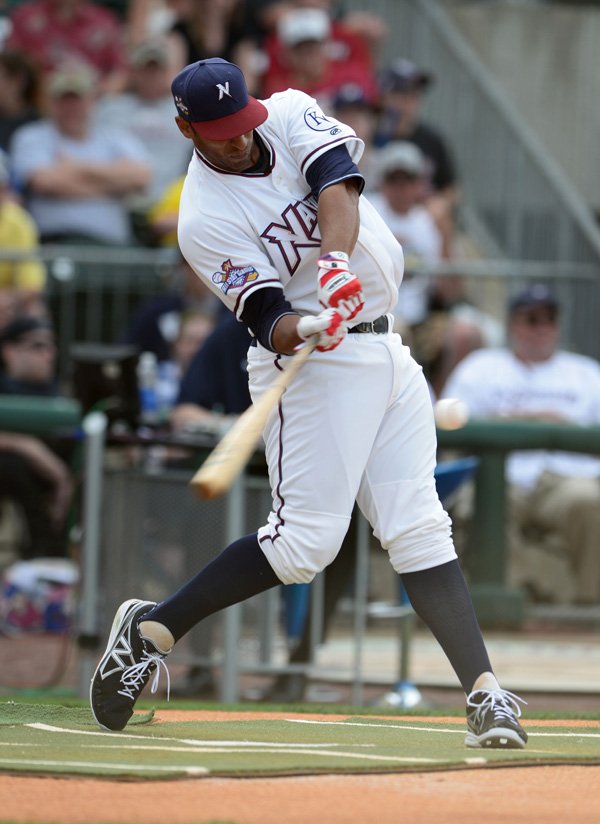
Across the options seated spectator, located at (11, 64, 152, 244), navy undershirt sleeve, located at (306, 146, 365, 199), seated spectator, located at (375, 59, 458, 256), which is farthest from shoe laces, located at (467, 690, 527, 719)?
A: seated spectator, located at (375, 59, 458, 256)

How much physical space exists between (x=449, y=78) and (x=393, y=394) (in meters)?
8.34

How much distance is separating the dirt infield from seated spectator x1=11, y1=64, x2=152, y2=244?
23.3ft

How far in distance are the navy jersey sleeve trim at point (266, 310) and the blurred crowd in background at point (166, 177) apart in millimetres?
2909

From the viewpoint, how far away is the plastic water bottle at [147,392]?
735 centimetres

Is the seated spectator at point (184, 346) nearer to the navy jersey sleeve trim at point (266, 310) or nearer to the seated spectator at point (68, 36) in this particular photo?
the seated spectator at point (68, 36)

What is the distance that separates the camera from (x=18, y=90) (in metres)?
11.4

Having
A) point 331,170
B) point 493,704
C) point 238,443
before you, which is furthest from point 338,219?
point 493,704

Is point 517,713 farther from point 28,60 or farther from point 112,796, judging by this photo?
point 28,60

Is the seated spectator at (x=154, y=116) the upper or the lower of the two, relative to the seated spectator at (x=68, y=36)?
lower

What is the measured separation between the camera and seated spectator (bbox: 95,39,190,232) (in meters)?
11.3

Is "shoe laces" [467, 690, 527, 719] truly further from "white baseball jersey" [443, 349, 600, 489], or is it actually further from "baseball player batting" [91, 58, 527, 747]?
"white baseball jersey" [443, 349, 600, 489]

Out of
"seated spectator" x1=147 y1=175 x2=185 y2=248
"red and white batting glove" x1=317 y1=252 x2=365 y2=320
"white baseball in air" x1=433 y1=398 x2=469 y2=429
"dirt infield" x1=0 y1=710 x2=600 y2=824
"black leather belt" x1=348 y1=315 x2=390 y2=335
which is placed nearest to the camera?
"dirt infield" x1=0 y1=710 x2=600 y2=824

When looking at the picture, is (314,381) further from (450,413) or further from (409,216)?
(409,216)

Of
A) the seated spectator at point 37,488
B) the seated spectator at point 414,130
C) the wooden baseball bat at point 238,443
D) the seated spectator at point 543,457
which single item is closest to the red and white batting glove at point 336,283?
the wooden baseball bat at point 238,443
